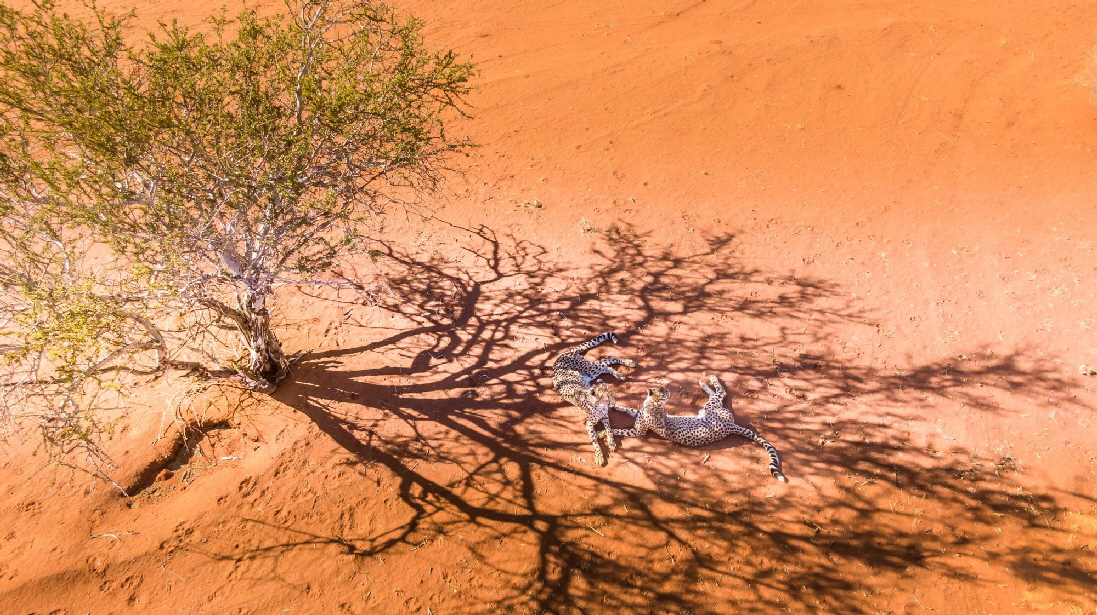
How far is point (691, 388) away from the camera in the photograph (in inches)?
273

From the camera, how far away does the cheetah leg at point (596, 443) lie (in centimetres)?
622

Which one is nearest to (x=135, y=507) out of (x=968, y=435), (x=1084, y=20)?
(x=968, y=435)

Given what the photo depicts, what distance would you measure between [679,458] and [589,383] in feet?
4.39

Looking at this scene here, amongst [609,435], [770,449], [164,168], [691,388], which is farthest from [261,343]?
[770,449]

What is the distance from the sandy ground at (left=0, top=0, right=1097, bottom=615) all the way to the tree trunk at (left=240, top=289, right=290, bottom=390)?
29 cm

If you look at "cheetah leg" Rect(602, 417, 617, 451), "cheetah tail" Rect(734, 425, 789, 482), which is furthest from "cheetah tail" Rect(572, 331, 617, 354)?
"cheetah tail" Rect(734, 425, 789, 482)

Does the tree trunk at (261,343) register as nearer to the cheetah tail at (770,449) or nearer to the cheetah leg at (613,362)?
the cheetah leg at (613,362)

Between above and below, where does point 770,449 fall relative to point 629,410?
below

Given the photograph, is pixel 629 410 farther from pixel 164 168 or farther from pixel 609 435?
pixel 164 168

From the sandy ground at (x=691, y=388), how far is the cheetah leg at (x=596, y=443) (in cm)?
11

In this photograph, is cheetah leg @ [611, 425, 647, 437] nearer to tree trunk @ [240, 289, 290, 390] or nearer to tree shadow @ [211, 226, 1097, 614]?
tree shadow @ [211, 226, 1097, 614]

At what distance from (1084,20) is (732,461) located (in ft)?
44.9

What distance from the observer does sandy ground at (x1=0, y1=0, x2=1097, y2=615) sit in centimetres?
539

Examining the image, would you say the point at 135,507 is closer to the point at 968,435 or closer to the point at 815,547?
the point at 815,547
